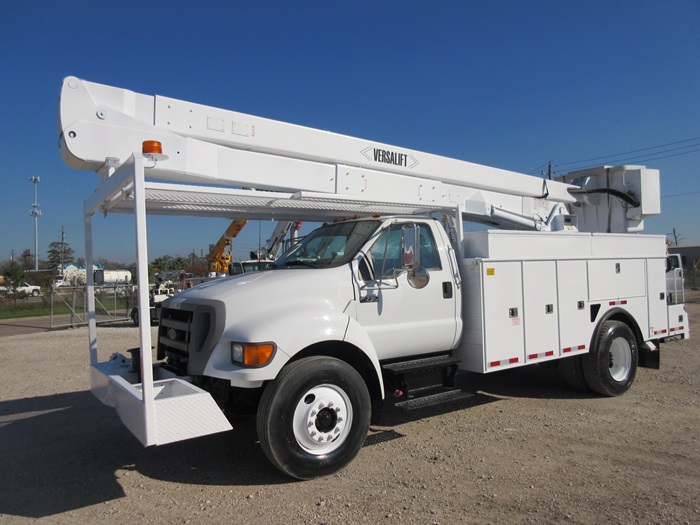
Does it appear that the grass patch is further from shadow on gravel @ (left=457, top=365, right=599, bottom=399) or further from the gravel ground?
the gravel ground

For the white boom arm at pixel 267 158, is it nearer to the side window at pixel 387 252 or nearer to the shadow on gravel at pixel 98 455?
the side window at pixel 387 252

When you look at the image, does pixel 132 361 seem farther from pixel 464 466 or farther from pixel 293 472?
pixel 464 466

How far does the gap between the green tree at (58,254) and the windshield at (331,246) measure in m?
73.1

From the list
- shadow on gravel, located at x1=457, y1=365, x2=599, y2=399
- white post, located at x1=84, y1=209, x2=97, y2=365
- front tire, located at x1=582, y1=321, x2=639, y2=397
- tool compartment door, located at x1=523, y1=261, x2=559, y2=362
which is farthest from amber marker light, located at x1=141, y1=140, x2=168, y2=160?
front tire, located at x1=582, y1=321, x2=639, y2=397

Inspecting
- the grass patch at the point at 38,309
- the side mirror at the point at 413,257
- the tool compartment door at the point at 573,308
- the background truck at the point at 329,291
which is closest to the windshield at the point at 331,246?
the background truck at the point at 329,291

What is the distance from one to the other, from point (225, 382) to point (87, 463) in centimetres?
190

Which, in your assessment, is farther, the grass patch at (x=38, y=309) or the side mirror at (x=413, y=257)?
the grass patch at (x=38, y=309)

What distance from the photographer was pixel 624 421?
6.09 meters

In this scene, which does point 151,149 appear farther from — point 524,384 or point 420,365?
point 524,384

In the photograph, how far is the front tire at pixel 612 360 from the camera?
22.8ft

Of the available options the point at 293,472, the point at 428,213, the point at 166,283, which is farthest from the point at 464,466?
the point at 166,283

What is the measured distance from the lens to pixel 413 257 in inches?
212

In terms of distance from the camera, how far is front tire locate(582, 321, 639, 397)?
696 cm

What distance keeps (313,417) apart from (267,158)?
106 inches
